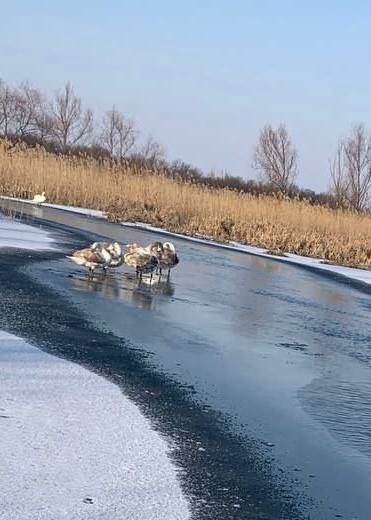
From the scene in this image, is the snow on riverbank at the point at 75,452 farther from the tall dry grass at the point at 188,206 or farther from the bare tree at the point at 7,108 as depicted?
the bare tree at the point at 7,108

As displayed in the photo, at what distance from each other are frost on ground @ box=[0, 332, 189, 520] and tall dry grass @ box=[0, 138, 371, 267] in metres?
15.0

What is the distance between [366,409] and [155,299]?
403cm

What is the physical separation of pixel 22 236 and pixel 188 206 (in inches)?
401

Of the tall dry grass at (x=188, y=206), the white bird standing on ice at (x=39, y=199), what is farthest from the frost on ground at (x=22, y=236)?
the white bird standing on ice at (x=39, y=199)

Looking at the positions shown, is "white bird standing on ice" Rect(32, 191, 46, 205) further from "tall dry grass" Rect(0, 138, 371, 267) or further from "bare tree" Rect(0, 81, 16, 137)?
"bare tree" Rect(0, 81, 16, 137)

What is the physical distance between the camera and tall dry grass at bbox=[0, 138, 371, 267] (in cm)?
2106

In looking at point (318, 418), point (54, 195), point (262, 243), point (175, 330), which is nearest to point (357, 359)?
point (175, 330)

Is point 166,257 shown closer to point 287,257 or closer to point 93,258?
point 93,258

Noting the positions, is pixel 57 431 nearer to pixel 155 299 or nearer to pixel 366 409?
pixel 366 409

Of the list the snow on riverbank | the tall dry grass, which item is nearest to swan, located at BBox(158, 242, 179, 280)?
the snow on riverbank

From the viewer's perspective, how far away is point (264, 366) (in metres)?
6.87

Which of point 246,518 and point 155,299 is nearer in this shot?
point 246,518

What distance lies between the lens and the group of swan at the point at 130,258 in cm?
1081

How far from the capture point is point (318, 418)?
5.52 meters
